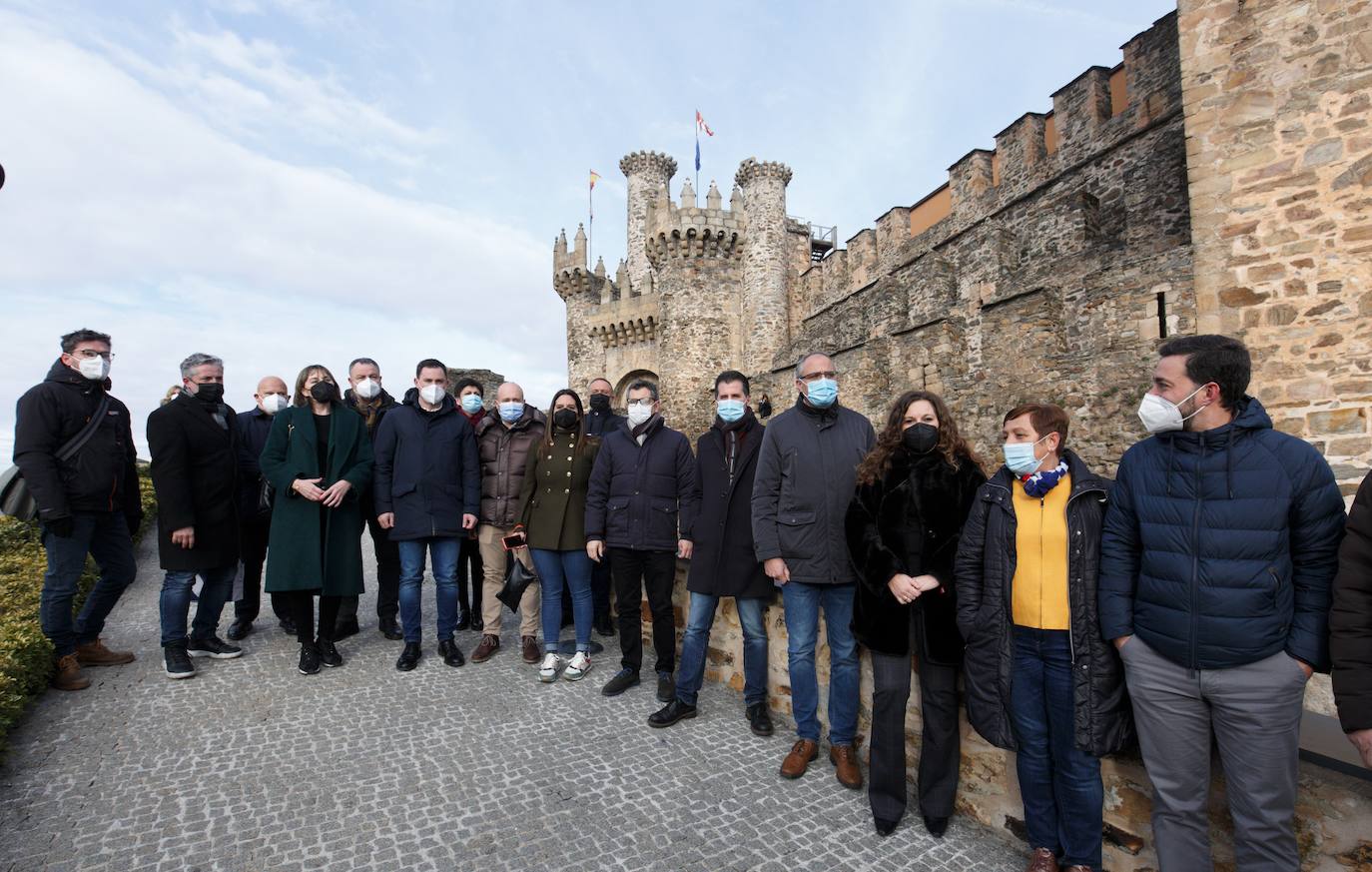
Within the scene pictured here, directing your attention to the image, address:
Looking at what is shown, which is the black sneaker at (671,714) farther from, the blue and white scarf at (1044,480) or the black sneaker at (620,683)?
the blue and white scarf at (1044,480)

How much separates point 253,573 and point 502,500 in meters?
2.47

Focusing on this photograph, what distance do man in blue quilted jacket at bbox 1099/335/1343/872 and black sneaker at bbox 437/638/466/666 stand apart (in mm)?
4079

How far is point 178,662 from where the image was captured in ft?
14.3

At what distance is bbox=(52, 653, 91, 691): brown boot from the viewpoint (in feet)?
13.4

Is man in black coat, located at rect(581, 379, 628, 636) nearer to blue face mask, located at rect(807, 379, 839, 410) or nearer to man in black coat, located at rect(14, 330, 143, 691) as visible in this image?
blue face mask, located at rect(807, 379, 839, 410)

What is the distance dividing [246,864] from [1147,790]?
3.44 metres

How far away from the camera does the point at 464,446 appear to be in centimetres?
506

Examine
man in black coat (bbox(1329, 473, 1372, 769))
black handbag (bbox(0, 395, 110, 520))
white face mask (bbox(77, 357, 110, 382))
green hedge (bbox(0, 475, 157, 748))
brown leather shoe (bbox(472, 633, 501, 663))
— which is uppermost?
white face mask (bbox(77, 357, 110, 382))

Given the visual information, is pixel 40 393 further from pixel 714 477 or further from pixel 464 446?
pixel 714 477

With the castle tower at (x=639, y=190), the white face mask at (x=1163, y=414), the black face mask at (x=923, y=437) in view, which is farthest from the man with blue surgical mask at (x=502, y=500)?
the castle tower at (x=639, y=190)

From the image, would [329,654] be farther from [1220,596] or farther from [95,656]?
[1220,596]

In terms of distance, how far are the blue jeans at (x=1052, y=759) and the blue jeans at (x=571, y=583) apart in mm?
2901

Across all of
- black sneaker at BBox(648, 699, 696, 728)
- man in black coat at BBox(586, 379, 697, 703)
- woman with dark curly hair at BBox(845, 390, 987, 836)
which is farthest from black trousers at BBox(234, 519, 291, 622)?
woman with dark curly hair at BBox(845, 390, 987, 836)

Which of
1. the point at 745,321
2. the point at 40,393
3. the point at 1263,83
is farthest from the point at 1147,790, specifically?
the point at 745,321
